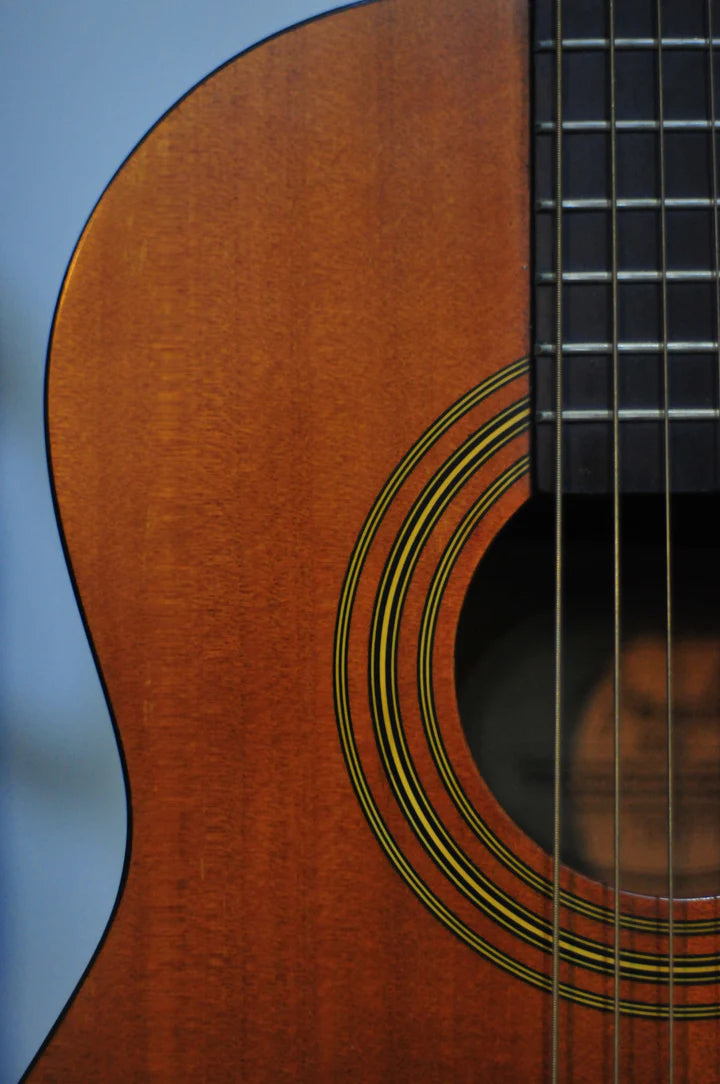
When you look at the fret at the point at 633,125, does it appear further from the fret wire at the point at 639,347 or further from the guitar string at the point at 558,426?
the fret wire at the point at 639,347

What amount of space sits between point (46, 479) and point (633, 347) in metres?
0.38

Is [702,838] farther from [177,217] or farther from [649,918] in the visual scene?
[177,217]

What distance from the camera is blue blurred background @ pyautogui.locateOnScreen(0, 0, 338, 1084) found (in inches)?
23.7

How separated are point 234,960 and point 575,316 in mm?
451

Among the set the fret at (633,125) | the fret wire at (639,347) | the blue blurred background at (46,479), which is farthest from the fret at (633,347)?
the blue blurred background at (46,479)

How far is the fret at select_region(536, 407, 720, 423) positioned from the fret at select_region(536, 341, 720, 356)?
0.04m

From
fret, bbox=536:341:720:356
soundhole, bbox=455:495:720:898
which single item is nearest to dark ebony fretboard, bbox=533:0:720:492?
fret, bbox=536:341:720:356

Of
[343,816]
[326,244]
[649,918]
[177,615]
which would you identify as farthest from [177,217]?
[649,918]

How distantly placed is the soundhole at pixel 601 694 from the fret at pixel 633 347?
0.16m

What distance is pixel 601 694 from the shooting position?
0.75 metres

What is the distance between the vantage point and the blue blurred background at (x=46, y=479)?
0.60 meters

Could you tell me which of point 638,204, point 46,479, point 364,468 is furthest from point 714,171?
point 46,479

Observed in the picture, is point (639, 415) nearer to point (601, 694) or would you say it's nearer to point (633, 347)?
point (633, 347)

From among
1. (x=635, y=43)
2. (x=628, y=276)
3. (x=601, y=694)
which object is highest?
(x=635, y=43)
